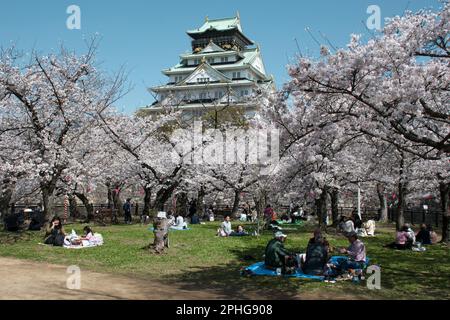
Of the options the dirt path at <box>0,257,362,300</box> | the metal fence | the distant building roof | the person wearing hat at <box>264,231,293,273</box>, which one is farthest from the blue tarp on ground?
the distant building roof

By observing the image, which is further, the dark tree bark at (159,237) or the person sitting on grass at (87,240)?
the person sitting on grass at (87,240)

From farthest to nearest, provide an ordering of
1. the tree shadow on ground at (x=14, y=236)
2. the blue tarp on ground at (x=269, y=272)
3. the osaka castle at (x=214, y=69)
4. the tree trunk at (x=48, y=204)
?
the osaka castle at (x=214, y=69) < the tree trunk at (x=48, y=204) < the tree shadow on ground at (x=14, y=236) < the blue tarp on ground at (x=269, y=272)

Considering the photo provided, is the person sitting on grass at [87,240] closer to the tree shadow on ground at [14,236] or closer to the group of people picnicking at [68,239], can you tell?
the group of people picnicking at [68,239]

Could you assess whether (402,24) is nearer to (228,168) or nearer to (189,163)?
(189,163)

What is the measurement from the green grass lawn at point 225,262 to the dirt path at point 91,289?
1.74ft

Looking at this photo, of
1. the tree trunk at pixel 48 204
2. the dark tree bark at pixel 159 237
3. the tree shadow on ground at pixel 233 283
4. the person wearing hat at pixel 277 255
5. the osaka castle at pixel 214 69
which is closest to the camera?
the tree shadow on ground at pixel 233 283

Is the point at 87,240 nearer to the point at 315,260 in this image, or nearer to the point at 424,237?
the point at 315,260

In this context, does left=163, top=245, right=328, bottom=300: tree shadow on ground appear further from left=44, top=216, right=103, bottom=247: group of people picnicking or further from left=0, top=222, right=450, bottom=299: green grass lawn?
left=44, top=216, right=103, bottom=247: group of people picnicking

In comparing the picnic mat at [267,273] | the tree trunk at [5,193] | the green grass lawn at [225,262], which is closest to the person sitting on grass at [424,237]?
the green grass lawn at [225,262]

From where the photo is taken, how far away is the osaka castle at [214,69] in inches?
2628

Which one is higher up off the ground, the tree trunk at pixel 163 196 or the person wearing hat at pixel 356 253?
the tree trunk at pixel 163 196

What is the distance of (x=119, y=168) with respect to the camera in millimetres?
32312

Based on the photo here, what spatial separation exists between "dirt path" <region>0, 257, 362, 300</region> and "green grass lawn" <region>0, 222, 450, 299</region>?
20.8 inches
